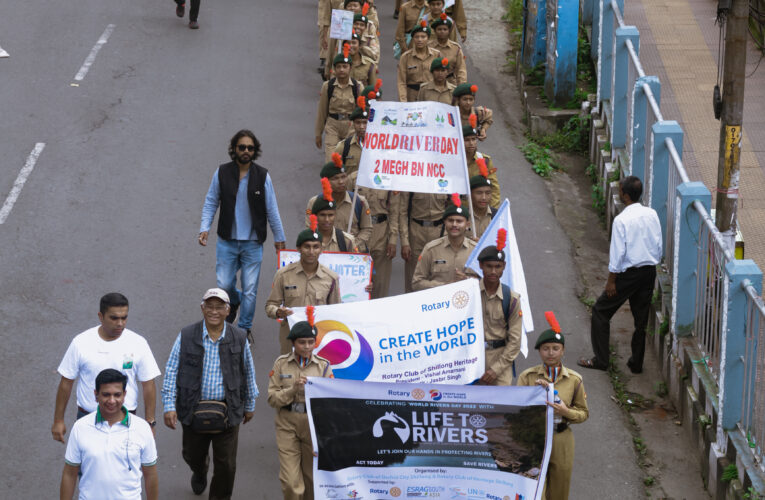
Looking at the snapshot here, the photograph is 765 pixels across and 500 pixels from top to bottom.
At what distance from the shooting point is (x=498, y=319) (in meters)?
9.49

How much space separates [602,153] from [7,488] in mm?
9110

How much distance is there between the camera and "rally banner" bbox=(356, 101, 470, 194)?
11.4 m

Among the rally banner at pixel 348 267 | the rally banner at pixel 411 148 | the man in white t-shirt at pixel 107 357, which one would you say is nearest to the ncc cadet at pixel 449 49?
the rally banner at pixel 411 148

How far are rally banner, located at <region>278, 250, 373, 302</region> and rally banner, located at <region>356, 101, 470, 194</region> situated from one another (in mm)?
1253

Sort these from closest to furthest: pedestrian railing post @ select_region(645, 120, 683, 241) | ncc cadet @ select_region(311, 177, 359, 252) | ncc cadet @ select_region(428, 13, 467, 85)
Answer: ncc cadet @ select_region(311, 177, 359, 252) → pedestrian railing post @ select_region(645, 120, 683, 241) → ncc cadet @ select_region(428, 13, 467, 85)

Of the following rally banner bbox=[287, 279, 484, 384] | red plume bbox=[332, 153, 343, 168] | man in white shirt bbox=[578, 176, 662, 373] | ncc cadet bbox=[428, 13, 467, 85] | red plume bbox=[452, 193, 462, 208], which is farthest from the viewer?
ncc cadet bbox=[428, 13, 467, 85]

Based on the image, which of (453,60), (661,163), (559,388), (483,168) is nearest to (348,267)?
(483,168)

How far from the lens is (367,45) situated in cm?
1636

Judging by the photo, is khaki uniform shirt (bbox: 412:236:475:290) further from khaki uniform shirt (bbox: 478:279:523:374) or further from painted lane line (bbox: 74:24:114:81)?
painted lane line (bbox: 74:24:114:81)

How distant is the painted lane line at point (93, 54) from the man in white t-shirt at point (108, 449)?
1182 cm

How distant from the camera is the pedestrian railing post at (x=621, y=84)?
48.6 ft

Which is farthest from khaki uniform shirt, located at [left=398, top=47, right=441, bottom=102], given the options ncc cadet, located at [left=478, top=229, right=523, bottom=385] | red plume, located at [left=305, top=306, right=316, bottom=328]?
red plume, located at [left=305, top=306, right=316, bottom=328]

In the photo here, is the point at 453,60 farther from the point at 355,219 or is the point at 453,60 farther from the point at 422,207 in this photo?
the point at 355,219

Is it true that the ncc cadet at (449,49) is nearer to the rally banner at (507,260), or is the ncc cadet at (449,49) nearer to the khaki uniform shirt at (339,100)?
the khaki uniform shirt at (339,100)
